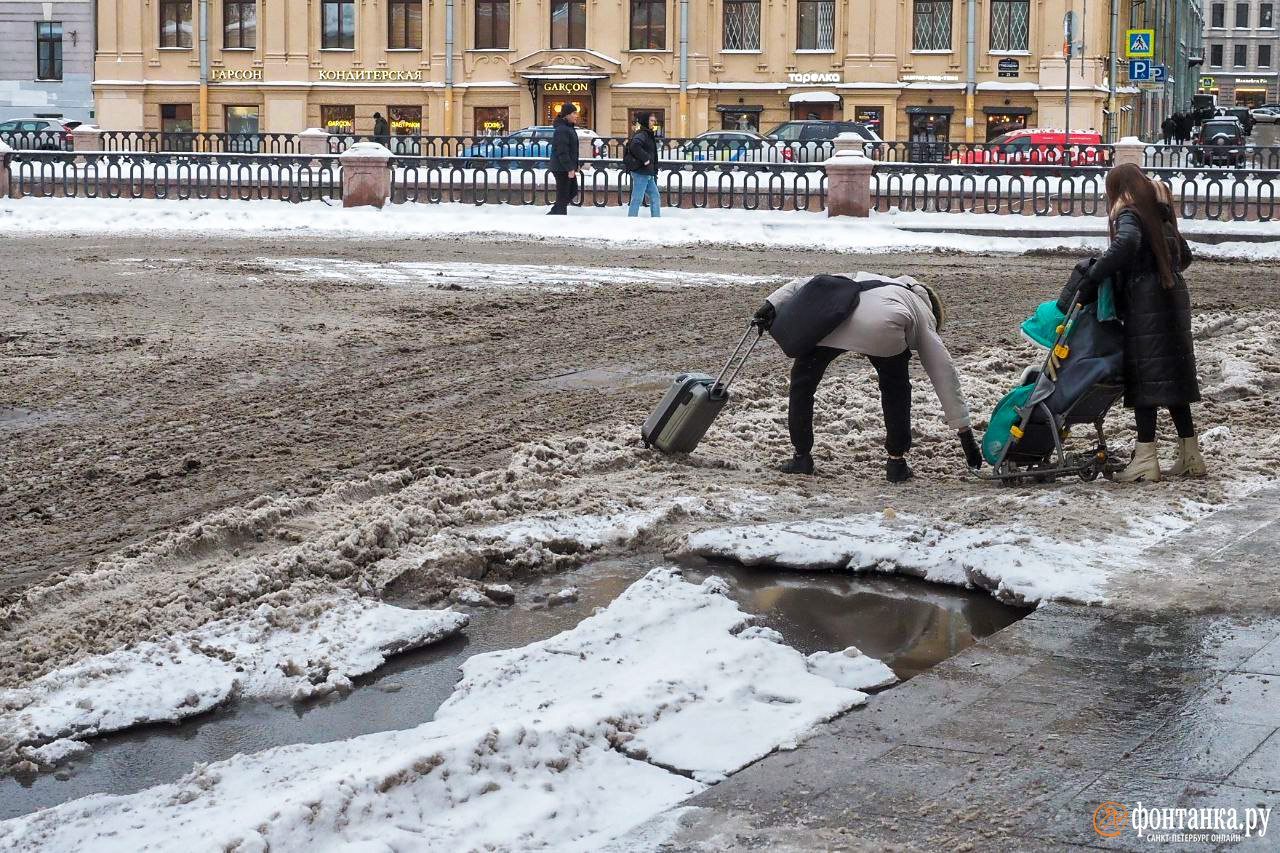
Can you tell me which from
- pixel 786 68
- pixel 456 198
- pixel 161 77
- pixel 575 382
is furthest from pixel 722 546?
pixel 161 77

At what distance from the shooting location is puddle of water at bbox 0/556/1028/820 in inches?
176

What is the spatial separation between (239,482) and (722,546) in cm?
251

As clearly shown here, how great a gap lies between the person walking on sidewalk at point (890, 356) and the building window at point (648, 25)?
41609mm

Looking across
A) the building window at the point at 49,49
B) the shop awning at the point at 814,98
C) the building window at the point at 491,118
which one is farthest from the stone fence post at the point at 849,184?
the building window at the point at 49,49

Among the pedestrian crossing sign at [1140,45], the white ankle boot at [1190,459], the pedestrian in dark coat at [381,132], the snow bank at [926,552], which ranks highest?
the pedestrian crossing sign at [1140,45]

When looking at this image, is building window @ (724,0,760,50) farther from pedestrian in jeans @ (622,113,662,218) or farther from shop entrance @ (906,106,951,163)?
pedestrian in jeans @ (622,113,662,218)

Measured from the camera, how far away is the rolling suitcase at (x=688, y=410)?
312 inches

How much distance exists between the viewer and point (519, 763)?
4188mm

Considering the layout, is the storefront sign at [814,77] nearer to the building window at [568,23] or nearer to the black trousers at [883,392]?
the building window at [568,23]

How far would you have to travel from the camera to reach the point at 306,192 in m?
29.7

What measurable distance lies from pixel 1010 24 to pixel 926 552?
4327 cm

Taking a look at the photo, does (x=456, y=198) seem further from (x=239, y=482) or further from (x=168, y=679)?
(x=168, y=679)

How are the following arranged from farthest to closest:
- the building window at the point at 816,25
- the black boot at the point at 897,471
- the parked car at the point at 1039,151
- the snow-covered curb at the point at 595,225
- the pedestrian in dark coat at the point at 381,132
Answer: the building window at the point at 816,25 → the pedestrian in dark coat at the point at 381,132 → the parked car at the point at 1039,151 → the snow-covered curb at the point at 595,225 → the black boot at the point at 897,471

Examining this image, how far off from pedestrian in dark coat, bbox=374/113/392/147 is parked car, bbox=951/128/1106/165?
11937 mm
